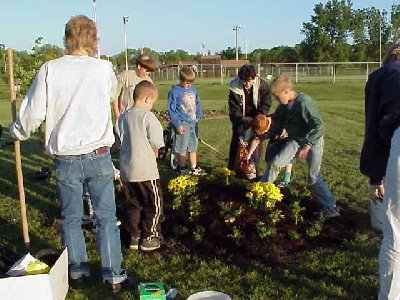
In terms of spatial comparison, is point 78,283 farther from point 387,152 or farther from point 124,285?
point 387,152

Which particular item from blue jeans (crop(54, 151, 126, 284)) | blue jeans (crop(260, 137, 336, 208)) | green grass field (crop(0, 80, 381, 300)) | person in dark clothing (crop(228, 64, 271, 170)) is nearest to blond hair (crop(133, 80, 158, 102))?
blue jeans (crop(54, 151, 126, 284))

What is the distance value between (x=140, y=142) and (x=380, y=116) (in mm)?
2556

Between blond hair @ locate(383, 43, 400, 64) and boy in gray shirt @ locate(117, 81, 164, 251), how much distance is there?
2383 mm

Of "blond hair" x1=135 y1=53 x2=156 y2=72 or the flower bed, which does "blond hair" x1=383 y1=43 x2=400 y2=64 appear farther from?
"blond hair" x1=135 y1=53 x2=156 y2=72

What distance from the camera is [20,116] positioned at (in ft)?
13.7

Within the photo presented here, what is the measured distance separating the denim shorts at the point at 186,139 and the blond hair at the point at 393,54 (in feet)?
17.4

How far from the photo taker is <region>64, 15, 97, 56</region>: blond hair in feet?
13.6

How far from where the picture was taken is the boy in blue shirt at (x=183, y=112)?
28.5ft

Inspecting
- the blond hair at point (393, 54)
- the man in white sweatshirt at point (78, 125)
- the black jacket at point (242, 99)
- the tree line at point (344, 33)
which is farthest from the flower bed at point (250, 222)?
the tree line at point (344, 33)

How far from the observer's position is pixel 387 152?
3639 millimetres

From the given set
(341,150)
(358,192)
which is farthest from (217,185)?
(341,150)

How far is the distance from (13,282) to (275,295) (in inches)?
77.4

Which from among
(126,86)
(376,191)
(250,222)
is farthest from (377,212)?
(126,86)

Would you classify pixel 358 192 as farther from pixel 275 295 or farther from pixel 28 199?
pixel 28 199
